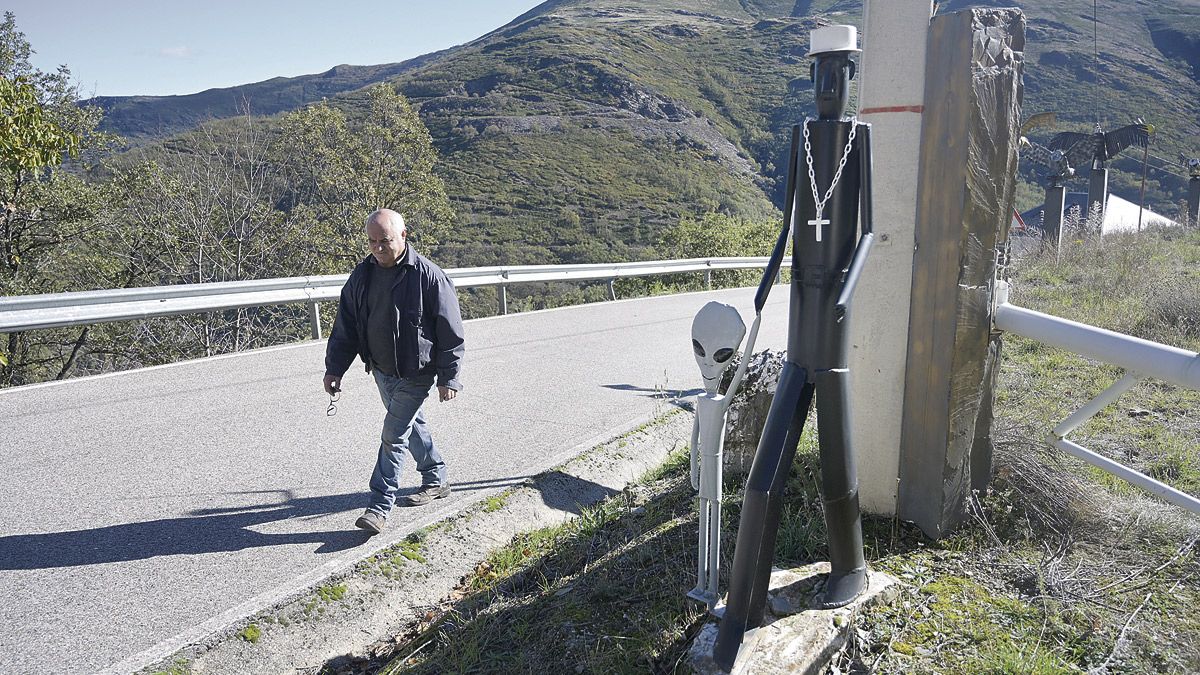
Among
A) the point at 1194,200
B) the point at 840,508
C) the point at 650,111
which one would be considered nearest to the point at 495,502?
the point at 840,508

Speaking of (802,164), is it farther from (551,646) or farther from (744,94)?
(744,94)

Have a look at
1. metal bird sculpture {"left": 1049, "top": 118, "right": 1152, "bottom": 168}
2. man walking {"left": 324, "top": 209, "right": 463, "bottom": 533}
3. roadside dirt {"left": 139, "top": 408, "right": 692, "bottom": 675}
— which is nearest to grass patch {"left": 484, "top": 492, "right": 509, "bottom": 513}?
roadside dirt {"left": 139, "top": 408, "right": 692, "bottom": 675}

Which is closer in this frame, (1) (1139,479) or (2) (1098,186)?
(1) (1139,479)

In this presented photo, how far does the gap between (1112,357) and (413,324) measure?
133 inches

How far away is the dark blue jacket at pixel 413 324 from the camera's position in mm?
4609

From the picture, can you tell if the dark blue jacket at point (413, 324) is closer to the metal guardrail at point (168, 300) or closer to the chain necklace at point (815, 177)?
the chain necklace at point (815, 177)

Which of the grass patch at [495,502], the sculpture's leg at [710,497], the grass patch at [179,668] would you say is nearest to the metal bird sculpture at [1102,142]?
the grass patch at [495,502]

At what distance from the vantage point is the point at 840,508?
2.84m

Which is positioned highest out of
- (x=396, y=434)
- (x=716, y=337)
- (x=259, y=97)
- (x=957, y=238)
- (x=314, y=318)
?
(x=259, y=97)

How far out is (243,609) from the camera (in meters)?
3.60

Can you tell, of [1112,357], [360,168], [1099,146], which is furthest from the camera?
[360,168]

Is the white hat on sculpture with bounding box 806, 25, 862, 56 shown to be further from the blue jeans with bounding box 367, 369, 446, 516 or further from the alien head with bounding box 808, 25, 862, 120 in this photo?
the blue jeans with bounding box 367, 369, 446, 516

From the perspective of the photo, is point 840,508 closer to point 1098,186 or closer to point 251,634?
point 251,634

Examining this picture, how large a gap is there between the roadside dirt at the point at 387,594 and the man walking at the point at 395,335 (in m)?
0.40
